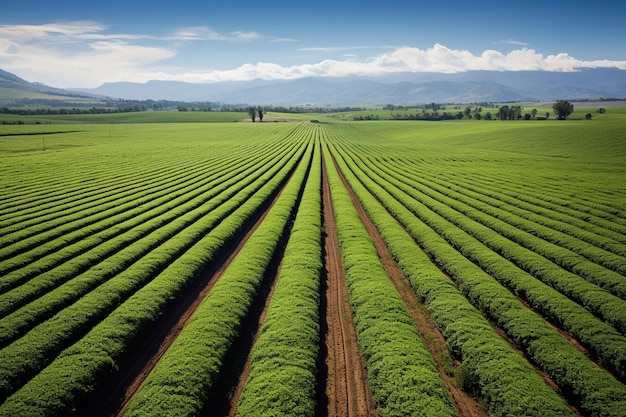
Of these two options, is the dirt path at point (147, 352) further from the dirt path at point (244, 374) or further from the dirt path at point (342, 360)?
the dirt path at point (342, 360)

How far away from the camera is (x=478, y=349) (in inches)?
568

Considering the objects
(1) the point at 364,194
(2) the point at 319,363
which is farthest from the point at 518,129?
(2) the point at 319,363

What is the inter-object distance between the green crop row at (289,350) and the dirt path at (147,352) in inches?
178

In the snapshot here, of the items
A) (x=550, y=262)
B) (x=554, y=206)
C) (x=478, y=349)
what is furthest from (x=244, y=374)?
(x=554, y=206)

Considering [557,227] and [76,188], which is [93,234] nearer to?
[76,188]

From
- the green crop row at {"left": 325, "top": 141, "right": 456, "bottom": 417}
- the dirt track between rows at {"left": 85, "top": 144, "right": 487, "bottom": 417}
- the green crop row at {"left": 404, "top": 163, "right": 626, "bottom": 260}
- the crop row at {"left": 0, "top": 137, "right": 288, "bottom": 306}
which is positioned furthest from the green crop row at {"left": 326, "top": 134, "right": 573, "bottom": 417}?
the crop row at {"left": 0, "top": 137, "right": 288, "bottom": 306}

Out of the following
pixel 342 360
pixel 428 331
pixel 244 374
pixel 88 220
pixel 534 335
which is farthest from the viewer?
pixel 88 220

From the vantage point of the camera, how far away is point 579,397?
41.7 ft

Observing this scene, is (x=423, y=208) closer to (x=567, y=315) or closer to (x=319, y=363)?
(x=567, y=315)

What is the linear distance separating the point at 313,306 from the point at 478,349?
7.51 meters

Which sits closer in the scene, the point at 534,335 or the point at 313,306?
the point at 534,335

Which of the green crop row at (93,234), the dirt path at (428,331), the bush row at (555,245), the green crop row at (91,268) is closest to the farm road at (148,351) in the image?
the green crop row at (91,268)

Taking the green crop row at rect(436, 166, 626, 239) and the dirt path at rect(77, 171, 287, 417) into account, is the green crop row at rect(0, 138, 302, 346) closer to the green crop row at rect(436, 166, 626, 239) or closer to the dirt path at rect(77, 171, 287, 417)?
the dirt path at rect(77, 171, 287, 417)

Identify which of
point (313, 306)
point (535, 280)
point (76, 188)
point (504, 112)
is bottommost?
point (313, 306)
